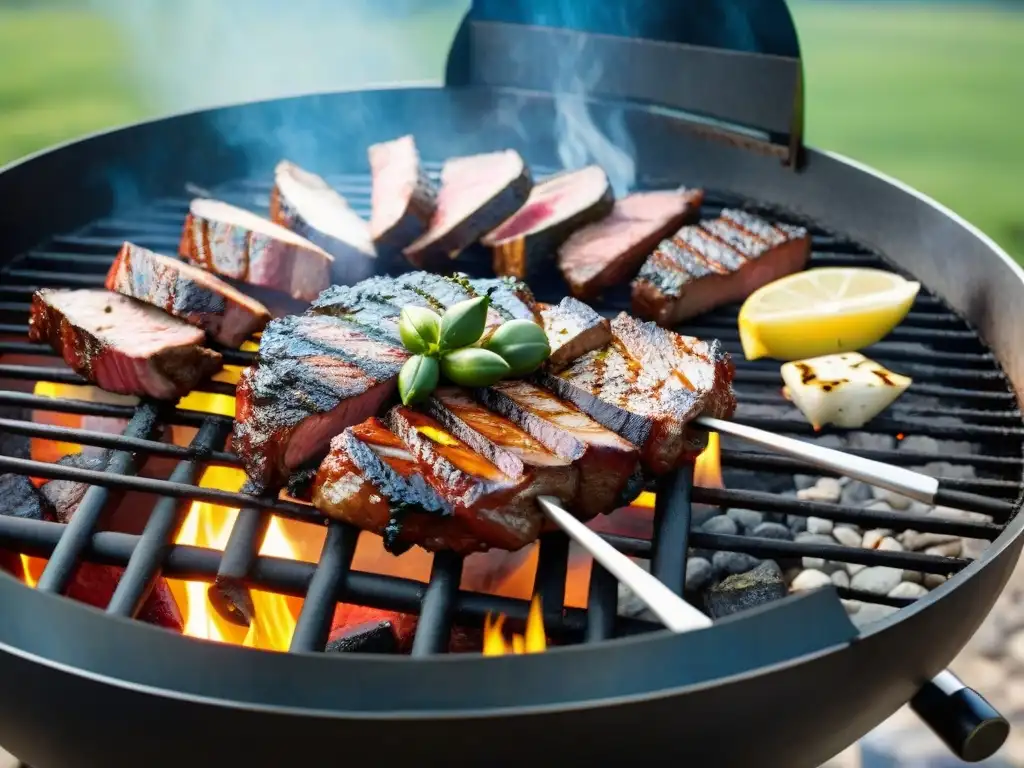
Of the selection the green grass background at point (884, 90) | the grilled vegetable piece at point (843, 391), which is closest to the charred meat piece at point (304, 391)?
the grilled vegetable piece at point (843, 391)

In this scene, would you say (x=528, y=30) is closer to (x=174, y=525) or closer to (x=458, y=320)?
(x=458, y=320)

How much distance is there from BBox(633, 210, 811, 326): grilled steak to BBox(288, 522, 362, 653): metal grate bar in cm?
148

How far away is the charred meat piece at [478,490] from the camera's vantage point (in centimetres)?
222

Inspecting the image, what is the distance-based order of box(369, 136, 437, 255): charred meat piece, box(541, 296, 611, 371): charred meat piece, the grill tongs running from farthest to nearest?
box(369, 136, 437, 255): charred meat piece < box(541, 296, 611, 371): charred meat piece < the grill tongs

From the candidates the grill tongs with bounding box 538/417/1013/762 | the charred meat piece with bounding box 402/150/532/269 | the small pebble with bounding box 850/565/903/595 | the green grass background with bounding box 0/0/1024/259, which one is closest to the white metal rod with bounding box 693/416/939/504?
the grill tongs with bounding box 538/417/1013/762

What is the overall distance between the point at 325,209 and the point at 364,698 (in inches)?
98.7

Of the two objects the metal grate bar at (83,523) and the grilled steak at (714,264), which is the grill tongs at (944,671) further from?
the metal grate bar at (83,523)

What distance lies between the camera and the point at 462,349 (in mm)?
2445

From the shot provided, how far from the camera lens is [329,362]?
2.61 meters

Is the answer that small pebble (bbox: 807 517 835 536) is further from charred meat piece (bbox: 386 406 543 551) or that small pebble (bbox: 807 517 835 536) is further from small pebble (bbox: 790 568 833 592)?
charred meat piece (bbox: 386 406 543 551)

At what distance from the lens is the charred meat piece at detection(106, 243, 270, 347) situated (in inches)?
121

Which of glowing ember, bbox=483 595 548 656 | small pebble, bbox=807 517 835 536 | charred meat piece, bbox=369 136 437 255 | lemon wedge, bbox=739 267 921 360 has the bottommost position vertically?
small pebble, bbox=807 517 835 536

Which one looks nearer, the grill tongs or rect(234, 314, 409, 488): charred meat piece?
the grill tongs

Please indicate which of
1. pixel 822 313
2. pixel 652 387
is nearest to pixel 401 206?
pixel 652 387
